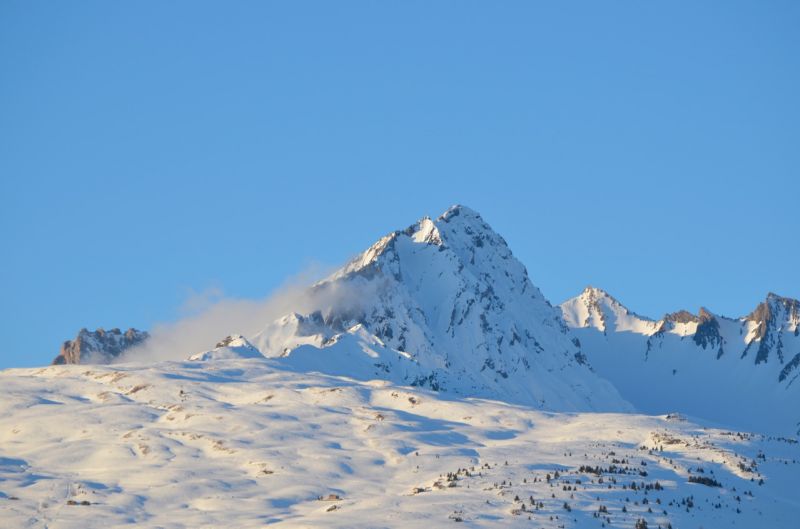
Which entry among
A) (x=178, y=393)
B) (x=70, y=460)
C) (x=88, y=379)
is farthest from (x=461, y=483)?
(x=88, y=379)

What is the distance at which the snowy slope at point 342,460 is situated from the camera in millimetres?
103000

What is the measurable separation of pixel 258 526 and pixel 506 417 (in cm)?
6344

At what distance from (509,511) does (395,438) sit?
4260cm

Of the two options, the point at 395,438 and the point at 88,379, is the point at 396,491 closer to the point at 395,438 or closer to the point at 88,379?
the point at 395,438

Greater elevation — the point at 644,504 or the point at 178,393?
the point at 178,393

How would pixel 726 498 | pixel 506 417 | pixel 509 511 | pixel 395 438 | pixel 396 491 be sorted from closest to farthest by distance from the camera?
pixel 509 511 → pixel 726 498 → pixel 396 491 → pixel 395 438 → pixel 506 417

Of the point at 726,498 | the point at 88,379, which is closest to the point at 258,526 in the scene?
the point at 726,498

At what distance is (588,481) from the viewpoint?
367 ft

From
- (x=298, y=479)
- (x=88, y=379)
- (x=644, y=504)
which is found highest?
(x=88, y=379)

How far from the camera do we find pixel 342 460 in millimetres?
130000

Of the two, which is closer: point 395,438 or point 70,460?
point 70,460

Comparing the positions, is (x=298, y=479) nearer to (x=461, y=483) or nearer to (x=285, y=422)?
(x=461, y=483)

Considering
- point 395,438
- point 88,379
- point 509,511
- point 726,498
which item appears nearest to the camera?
point 509,511

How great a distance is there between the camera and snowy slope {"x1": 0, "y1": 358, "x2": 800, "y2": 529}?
103000mm
